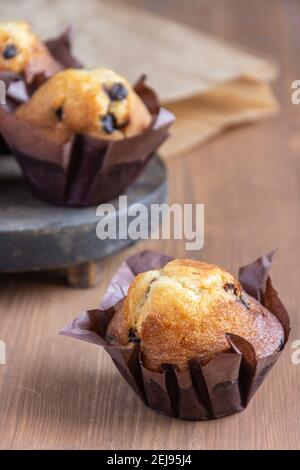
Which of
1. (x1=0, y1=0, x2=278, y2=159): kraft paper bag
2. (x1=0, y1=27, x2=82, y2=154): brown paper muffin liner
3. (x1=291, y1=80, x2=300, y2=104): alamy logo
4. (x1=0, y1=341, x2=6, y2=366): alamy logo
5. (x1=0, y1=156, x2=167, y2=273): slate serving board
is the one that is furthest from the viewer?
(x1=291, y1=80, x2=300, y2=104): alamy logo

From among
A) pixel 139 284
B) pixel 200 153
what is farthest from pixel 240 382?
pixel 200 153

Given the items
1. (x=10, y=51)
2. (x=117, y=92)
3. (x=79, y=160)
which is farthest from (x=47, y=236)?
(x=10, y=51)

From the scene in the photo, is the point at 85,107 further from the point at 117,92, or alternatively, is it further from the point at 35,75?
the point at 35,75

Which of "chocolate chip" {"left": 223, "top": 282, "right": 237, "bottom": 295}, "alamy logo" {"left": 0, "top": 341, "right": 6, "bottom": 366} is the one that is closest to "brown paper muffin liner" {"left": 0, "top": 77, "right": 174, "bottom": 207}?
"alamy logo" {"left": 0, "top": 341, "right": 6, "bottom": 366}

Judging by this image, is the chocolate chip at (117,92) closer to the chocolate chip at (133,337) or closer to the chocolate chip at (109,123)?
the chocolate chip at (109,123)

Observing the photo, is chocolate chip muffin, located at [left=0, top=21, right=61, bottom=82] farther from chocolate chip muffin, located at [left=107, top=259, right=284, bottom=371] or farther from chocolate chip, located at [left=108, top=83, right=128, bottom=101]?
chocolate chip muffin, located at [left=107, top=259, right=284, bottom=371]

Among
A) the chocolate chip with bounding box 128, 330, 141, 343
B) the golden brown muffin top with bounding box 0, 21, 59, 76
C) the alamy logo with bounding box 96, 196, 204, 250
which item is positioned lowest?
the alamy logo with bounding box 96, 196, 204, 250

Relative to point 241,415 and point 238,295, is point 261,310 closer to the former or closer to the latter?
point 238,295
